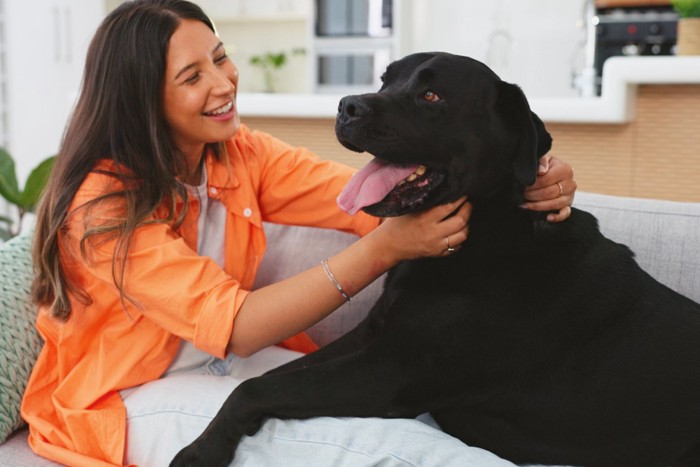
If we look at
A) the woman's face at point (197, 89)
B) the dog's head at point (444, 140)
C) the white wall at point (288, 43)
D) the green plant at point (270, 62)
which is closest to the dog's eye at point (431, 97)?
the dog's head at point (444, 140)

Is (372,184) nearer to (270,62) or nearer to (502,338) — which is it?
(502,338)

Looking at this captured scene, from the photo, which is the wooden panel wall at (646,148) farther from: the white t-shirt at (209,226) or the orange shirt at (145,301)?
the white t-shirt at (209,226)

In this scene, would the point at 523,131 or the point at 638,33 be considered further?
the point at 638,33

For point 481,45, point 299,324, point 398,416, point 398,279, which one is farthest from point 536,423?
point 481,45

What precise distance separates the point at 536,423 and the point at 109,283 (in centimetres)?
79

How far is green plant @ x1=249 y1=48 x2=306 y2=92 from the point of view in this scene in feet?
19.7

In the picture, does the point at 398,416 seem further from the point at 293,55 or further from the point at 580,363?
the point at 293,55

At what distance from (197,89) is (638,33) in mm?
4166

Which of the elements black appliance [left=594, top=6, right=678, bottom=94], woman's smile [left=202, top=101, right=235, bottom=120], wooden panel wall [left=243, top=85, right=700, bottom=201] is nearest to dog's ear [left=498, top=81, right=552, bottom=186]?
woman's smile [left=202, top=101, right=235, bottom=120]

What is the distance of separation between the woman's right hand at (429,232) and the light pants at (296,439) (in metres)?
0.28

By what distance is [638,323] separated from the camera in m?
1.28

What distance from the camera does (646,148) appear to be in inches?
91.2

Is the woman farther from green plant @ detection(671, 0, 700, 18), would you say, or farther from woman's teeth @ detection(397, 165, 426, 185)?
green plant @ detection(671, 0, 700, 18)

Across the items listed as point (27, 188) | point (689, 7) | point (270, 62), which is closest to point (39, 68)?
point (270, 62)
